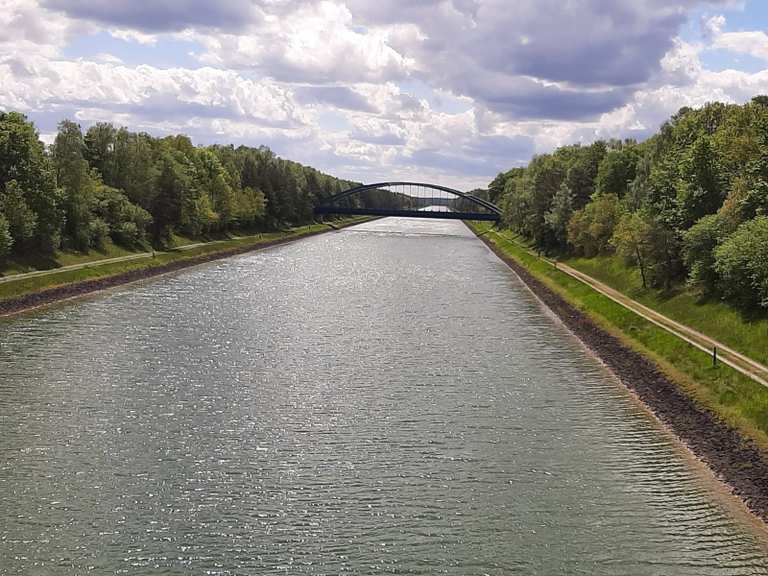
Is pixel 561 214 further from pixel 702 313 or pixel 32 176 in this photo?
pixel 32 176

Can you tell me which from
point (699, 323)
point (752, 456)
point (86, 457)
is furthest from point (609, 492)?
point (699, 323)

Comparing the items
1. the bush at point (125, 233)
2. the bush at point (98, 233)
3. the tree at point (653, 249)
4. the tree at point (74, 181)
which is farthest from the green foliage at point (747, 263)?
the bush at point (125, 233)

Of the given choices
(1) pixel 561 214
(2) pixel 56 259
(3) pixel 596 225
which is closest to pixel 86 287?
(2) pixel 56 259

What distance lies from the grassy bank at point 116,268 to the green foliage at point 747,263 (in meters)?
45.0

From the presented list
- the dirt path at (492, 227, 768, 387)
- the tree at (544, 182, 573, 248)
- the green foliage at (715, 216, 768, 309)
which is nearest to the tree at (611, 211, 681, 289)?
the dirt path at (492, 227, 768, 387)

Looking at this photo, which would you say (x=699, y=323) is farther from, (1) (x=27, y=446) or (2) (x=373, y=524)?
(1) (x=27, y=446)

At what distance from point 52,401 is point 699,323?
34238mm

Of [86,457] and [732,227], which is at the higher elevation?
[732,227]

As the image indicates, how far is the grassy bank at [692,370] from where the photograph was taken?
30.5 m

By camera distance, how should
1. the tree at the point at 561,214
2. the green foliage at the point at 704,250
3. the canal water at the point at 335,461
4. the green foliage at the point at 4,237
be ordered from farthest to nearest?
the tree at the point at 561,214 → the green foliage at the point at 4,237 → the green foliage at the point at 704,250 → the canal water at the point at 335,461

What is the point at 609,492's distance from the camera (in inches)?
968

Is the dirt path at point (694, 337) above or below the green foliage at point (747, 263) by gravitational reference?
below

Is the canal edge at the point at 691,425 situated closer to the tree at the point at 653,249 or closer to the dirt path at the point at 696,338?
the dirt path at the point at 696,338

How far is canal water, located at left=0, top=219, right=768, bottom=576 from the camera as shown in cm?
2006
